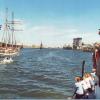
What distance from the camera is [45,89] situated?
30.4 meters

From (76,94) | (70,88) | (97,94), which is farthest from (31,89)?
(97,94)

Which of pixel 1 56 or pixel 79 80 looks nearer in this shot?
pixel 79 80

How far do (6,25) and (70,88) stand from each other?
92.8 meters

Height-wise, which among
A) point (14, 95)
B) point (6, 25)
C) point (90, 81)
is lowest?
point (14, 95)

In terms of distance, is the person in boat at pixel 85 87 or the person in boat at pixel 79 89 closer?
the person in boat at pixel 85 87

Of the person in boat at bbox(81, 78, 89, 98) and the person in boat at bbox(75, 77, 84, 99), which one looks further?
the person in boat at bbox(75, 77, 84, 99)

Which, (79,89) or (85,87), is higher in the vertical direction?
(85,87)

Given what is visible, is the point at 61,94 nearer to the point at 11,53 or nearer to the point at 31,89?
the point at 31,89

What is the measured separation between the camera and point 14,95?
26.6m

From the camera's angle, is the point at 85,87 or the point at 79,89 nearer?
the point at 85,87

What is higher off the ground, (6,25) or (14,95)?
(6,25)

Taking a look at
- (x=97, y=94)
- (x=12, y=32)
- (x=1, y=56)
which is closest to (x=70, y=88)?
(x=97, y=94)

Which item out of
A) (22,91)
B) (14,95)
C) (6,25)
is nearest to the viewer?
(14,95)

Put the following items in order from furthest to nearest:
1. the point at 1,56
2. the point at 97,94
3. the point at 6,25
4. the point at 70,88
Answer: the point at 6,25 < the point at 1,56 < the point at 70,88 < the point at 97,94
